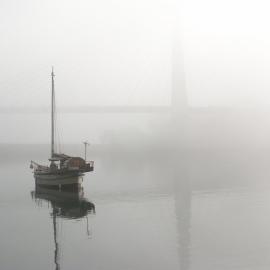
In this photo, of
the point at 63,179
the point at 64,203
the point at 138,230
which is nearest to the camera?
the point at 138,230

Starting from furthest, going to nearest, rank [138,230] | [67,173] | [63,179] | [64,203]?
[63,179], [67,173], [64,203], [138,230]

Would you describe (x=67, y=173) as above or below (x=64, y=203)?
above

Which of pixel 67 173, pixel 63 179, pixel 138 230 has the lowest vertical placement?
pixel 138 230

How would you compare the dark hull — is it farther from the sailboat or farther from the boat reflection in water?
the boat reflection in water

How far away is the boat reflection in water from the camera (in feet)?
93.6

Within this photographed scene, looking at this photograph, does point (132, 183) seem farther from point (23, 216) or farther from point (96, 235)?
point (96, 235)

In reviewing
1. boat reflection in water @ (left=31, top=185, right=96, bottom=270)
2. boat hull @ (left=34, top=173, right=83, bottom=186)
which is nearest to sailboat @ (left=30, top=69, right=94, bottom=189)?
boat hull @ (left=34, top=173, right=83, bottom=186)

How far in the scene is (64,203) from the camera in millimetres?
33688

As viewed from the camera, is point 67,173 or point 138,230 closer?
point 138,230

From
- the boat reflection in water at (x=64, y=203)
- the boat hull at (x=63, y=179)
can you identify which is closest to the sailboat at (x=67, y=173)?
the boat hull at (x=63, y=179)

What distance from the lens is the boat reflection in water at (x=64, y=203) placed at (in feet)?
93.6

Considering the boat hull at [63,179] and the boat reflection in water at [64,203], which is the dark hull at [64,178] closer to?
the boat hull at [63,179]

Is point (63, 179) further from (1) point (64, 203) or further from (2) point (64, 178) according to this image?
(1) point (64, 203)

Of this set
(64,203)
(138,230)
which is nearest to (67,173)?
(64,203)
